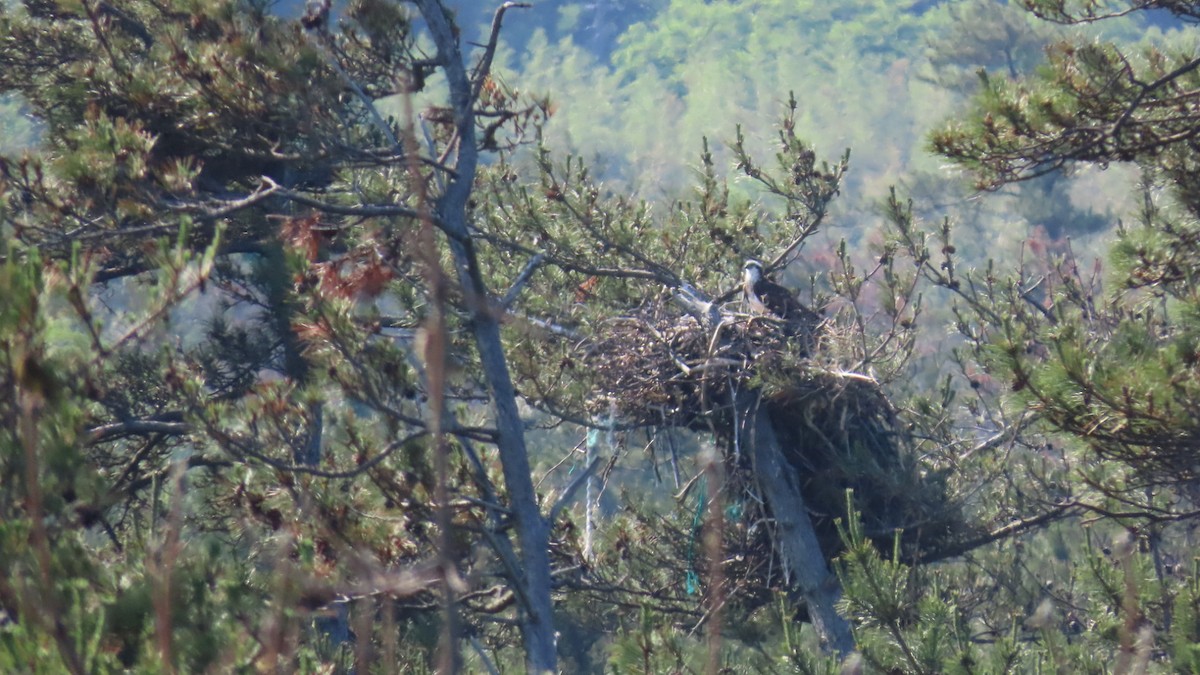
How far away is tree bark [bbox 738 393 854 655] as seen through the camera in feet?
21.6

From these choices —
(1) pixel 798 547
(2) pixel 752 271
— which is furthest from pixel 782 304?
(1) pixel 798 547

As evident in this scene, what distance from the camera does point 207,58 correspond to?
4.69m

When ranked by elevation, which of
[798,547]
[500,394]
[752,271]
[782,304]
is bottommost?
[798,547]

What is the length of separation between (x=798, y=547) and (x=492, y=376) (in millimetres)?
2594

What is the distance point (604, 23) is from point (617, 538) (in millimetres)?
57600

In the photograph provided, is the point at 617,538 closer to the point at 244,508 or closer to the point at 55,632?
Result: the point at 244,508

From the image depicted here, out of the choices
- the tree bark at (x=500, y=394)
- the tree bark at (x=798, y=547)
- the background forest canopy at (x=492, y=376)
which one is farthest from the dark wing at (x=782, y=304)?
the tree bark at (x=500, y=394)

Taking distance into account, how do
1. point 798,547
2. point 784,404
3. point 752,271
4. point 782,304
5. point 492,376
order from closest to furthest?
point 492,376 → point 784,404 → point 798,547 → point 752,271 → point 782,304

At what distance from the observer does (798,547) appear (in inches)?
260

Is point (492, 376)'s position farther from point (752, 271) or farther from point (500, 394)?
point (752, 271)

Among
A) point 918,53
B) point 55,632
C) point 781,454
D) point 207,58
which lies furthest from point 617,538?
point 918,53

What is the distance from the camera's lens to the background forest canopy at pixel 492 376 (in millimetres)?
2773

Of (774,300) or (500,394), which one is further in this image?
(774,300)

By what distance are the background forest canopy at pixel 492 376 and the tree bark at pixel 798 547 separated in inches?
1.0
